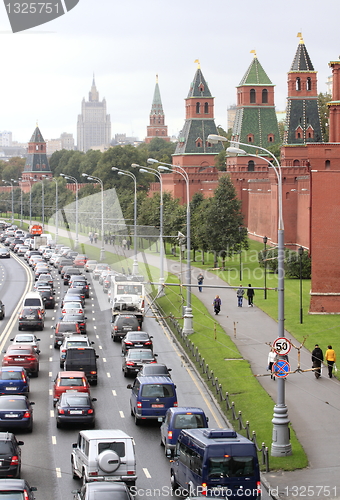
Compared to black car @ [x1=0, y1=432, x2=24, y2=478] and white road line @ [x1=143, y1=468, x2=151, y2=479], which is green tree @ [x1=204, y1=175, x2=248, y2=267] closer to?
white road line @ [x1=143, y1=468, x2=151, y2=479]

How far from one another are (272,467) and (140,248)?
72.1 meters

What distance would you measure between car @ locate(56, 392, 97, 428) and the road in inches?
15.2

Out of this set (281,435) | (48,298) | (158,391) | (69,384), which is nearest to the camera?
(281,435)

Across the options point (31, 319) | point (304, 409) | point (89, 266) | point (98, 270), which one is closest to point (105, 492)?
point (304, 409)

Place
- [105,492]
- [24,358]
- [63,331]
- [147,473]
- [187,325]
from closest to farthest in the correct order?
1. [105,492]
2. [147,473]
3. [24,358]
4. [63,331]
5. [187,325]

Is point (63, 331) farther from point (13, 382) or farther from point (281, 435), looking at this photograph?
point (281, 435)

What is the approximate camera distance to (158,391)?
89.6 feet

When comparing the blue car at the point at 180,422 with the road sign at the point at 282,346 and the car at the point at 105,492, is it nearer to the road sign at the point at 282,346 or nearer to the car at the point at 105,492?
the road sign at the point at 282,346

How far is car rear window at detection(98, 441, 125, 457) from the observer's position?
66.9ft

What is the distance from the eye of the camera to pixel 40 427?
90.2 ft

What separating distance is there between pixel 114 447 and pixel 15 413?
6311mm

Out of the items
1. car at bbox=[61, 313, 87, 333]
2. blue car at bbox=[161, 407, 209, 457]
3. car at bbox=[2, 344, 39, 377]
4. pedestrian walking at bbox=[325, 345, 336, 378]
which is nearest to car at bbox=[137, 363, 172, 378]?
car at bbox=[2, 344, 39, 377]

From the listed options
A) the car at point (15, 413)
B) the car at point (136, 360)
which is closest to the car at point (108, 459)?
the car at point (15, 413)

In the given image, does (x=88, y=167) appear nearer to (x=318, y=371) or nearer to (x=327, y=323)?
(x=327, y=323)
